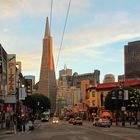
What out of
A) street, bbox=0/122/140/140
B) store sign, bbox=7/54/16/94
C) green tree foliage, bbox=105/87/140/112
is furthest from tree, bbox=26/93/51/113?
street, bbox=0/122/140/140

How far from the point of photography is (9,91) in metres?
80.8

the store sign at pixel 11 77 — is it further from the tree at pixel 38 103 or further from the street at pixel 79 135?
the tree at pixel 38 103

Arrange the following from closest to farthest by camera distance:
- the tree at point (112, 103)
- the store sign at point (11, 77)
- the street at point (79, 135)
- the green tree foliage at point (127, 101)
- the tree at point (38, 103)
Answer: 1. the street at point (79, 135)
2. the store sign at point (11, 77)
3. the green tree foliage at point (127, 101)
4. the tree at point (112, 103)
5. the tree at point (38, 103)

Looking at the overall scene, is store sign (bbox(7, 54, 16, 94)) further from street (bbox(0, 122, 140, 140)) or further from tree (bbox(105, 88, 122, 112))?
tree (bbox(105, 88, 122, 112))

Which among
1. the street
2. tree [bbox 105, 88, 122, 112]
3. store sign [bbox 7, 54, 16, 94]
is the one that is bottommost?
the street

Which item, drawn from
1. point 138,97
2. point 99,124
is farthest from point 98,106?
point 99,124

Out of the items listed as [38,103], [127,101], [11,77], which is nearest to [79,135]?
[11,77]

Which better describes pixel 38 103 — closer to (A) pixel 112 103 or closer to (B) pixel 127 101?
(A) pixel 112 103

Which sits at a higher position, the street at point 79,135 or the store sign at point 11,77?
the store sign at point 11,77

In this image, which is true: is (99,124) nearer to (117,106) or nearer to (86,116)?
(117,106)

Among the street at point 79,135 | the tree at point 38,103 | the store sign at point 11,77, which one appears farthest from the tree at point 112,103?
the street at point 79,135

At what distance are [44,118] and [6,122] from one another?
68.0m

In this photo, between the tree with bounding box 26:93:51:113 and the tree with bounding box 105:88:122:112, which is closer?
the tree with bounding box 105:88:122:112

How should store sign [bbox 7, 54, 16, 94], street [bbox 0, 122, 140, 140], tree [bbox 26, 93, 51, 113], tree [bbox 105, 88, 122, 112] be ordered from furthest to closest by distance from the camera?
Result: 1. tree [bbox 26, 93, 51, 113]
2. tree [bbox 105, 88, 122, 112]
3. store sign [bbox 7, 54, 16, 94]
4. street [bbox 0, 122, 140, 140]
